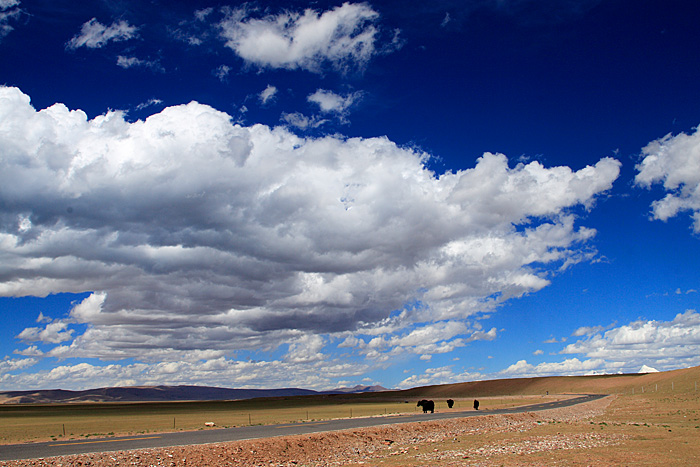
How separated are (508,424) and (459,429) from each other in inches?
227

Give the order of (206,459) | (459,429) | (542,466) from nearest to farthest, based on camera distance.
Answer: (542,466)
(206,459)
(459,429)

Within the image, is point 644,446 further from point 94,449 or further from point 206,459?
point 94,449

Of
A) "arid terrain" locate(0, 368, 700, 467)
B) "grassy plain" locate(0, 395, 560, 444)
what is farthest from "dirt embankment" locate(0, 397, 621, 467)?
"grassy plain" locate(0, 395, 560, 444)

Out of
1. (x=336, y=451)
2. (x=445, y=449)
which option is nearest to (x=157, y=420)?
(x=336, y=451)

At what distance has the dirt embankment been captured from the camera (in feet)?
82.2

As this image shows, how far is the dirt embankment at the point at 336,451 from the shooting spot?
25047mm

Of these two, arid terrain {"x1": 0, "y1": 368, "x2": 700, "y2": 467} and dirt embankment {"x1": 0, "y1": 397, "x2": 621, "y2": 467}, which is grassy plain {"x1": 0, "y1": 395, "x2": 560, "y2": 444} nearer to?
dirt embankment {"x1": 0, "y1": 397, "x2": 621, "y2": 467}

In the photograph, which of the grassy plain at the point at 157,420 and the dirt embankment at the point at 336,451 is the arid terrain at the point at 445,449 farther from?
the grassy plain at the point at 157,420

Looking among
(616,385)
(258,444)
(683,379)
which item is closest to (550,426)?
(258,444)

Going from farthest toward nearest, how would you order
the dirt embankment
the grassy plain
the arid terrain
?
1. the grassy plain
2. the dirt embankment
3. the arid terrain

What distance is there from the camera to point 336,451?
30.8 m

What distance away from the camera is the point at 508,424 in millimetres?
44500

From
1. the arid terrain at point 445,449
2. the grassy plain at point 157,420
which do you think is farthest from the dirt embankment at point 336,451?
the grassy plain at point 157,420

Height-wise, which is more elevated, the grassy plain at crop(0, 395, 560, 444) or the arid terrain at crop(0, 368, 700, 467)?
the arid terrain at crop(0, 368, 700, 467)
